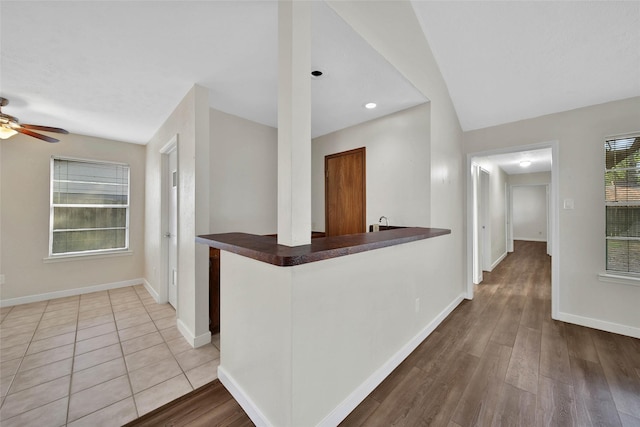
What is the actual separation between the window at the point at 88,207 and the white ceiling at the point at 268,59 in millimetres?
975

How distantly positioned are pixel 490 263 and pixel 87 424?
20.1 ft

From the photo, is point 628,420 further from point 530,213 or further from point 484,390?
point 530,213

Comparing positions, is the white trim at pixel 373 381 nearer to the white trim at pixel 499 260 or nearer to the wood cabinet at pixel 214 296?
the wood cabinet at pixel 214 296

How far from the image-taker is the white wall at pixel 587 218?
2434 millimetres

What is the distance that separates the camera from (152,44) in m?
1.77

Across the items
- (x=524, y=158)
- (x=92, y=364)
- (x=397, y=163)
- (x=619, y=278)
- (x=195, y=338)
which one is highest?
(x=524, y=158)

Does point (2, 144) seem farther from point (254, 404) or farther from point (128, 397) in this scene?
point (254, 404)

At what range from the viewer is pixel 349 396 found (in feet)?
4.87

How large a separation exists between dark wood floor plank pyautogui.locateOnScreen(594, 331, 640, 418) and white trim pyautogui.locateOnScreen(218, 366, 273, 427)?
224cm

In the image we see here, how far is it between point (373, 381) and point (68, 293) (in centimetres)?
462

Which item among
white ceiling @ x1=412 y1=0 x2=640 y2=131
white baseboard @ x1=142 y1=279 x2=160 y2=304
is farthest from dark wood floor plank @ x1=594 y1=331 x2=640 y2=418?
white baseboard @ x1=142 y1=279 x2=160 y2=304

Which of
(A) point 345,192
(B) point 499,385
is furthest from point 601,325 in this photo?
(A) point 345,192

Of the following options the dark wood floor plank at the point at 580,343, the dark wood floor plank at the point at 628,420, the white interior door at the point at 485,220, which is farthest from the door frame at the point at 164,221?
the white interior door at the point at 485,220

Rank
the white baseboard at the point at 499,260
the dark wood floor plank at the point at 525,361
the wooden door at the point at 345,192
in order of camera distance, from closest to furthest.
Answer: the dark wood floor plank at the point at 525,361 < the wooden door at the point at 345,192 < the white baseboard at the point at 499,260
